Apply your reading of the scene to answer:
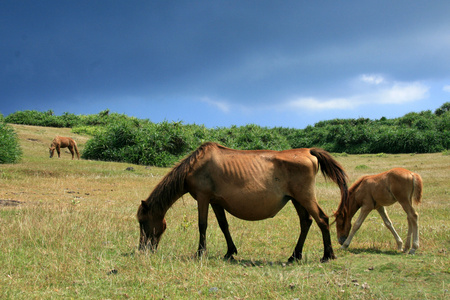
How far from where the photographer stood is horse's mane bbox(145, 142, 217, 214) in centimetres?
662

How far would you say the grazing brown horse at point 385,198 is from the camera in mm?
7562

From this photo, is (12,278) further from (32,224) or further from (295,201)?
(295,201)

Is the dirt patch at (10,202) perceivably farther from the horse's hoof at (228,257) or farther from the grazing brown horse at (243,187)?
the horse's hoof at (228,257)

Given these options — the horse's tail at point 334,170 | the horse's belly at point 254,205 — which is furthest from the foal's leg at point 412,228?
the horse's belly at point 254,205

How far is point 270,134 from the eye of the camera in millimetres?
35375

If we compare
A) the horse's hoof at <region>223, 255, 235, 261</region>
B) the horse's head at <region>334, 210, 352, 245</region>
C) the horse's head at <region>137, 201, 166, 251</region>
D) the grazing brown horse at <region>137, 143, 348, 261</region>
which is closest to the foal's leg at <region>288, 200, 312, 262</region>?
the grazing brown horse at <region>137, 143, 348, 261</region>

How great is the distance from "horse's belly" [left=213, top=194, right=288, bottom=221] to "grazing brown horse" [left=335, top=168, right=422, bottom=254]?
1691mm

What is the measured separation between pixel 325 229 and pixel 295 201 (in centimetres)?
72

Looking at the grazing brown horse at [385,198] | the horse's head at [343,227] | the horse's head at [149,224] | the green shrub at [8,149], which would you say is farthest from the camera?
the green shrub at [8,149]

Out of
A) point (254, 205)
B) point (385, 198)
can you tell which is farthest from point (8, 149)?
point (385, 198)

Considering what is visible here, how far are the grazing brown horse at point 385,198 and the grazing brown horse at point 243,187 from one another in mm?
1199

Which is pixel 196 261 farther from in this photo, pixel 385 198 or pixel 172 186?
pixel 385 198

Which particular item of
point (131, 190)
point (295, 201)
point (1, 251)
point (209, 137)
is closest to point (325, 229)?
point (295, 201)

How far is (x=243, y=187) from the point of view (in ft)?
21.0
